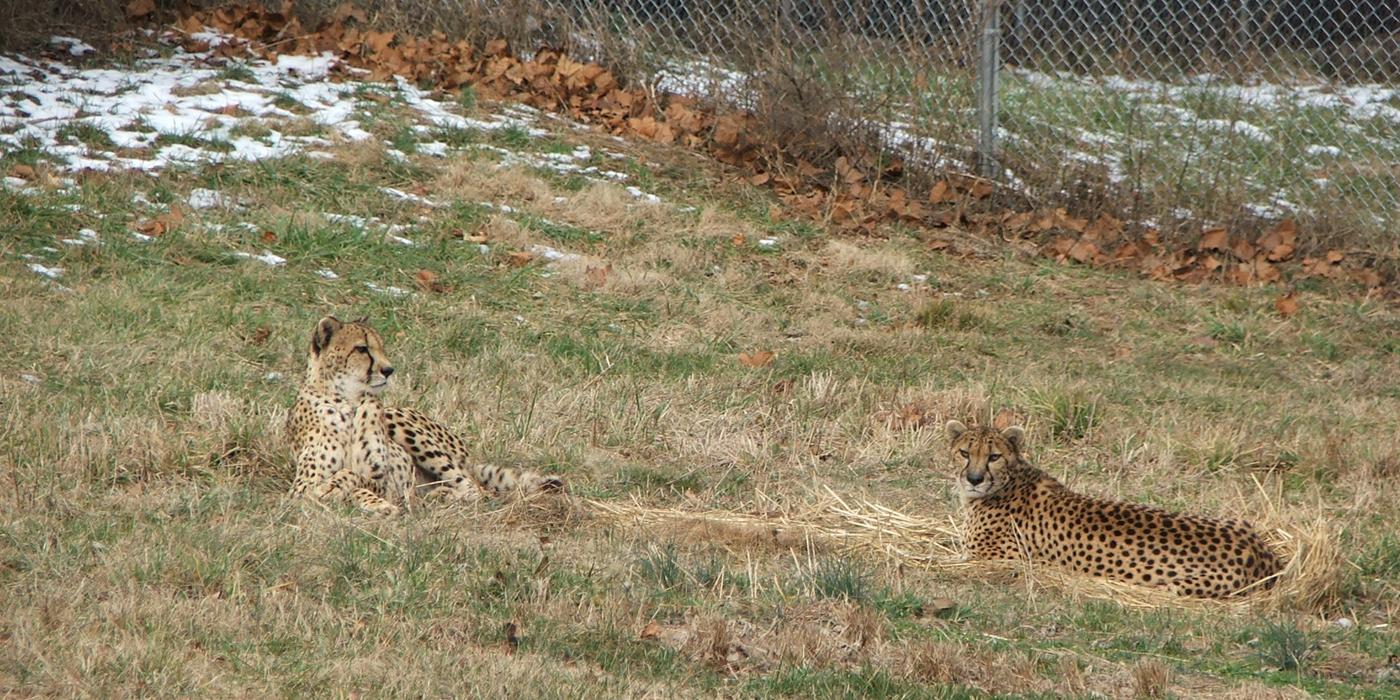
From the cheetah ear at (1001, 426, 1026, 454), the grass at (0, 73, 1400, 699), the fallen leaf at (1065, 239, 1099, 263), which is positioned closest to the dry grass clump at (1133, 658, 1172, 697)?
the grass at (0, 73, 1400, 699)

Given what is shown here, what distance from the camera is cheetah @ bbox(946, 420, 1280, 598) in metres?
6.07

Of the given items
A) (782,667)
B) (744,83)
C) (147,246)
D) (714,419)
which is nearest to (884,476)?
(714,419)

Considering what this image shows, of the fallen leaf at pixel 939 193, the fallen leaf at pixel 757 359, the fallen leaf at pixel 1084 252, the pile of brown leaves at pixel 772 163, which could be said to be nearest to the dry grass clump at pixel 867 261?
the pile of brown leaves at pixel 772 163

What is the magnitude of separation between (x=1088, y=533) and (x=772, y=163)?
254 inches

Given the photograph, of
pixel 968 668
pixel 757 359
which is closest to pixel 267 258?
pixel 757 359

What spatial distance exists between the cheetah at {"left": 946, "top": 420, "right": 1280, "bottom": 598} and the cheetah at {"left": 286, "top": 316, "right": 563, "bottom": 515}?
1.72m

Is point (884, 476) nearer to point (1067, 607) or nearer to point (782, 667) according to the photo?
point (1067, 607)

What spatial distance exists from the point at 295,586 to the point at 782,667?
58.5 inches

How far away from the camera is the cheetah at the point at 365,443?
6.56m

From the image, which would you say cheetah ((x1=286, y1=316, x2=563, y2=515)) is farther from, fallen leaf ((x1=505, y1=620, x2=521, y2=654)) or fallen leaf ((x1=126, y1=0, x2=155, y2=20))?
fallen leaf ((x1=126, y1=0, x2=155, y2=20))

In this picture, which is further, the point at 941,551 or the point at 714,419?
the point at 714,419

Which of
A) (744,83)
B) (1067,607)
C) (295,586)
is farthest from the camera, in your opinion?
(744,83)

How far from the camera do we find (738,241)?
37.0ft

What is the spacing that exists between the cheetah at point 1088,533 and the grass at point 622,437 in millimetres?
258
